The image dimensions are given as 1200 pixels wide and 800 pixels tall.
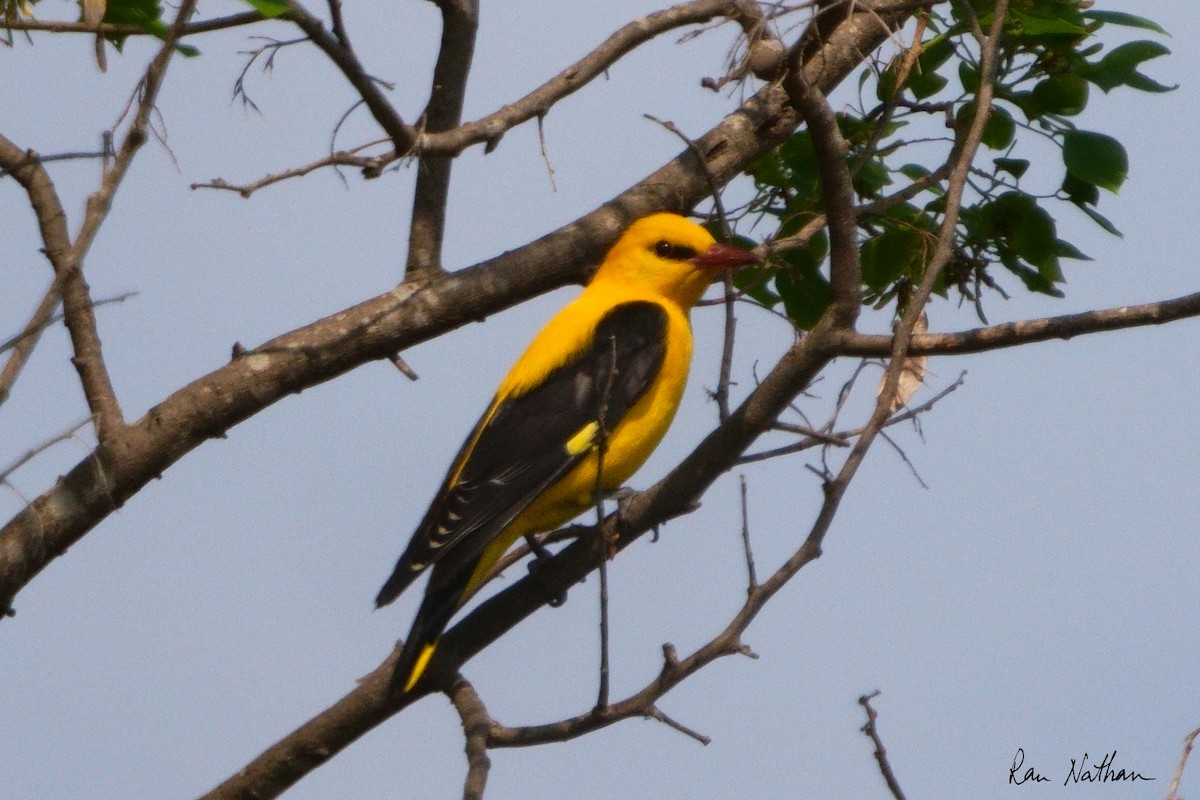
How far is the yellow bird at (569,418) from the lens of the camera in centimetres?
416

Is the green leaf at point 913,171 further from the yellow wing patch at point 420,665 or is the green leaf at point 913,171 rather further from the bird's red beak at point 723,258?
the yellow wing patch at point 420,665

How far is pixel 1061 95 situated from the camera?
11.6ft

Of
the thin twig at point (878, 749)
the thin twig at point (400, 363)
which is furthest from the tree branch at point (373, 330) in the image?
the thin twig at point (878, 749)

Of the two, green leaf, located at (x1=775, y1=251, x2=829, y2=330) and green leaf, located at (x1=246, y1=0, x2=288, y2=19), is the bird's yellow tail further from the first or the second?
green leaf, located at (x1=246, y1=0, x2=288, y2=19)

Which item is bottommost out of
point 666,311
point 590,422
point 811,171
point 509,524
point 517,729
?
point 517,729

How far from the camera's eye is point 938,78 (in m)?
3.77

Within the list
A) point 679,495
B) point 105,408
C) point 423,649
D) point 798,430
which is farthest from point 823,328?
point 105,408

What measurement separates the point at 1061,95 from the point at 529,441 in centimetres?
189

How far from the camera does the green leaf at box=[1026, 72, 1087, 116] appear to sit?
3.52 meters

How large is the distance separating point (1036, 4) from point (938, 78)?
32 cm

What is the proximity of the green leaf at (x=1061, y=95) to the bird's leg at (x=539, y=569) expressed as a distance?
1.68m

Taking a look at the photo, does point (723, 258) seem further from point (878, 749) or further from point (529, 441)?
point (878, 749)

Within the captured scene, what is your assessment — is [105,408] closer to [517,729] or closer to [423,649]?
[423,649]

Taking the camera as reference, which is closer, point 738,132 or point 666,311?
point 738,132
